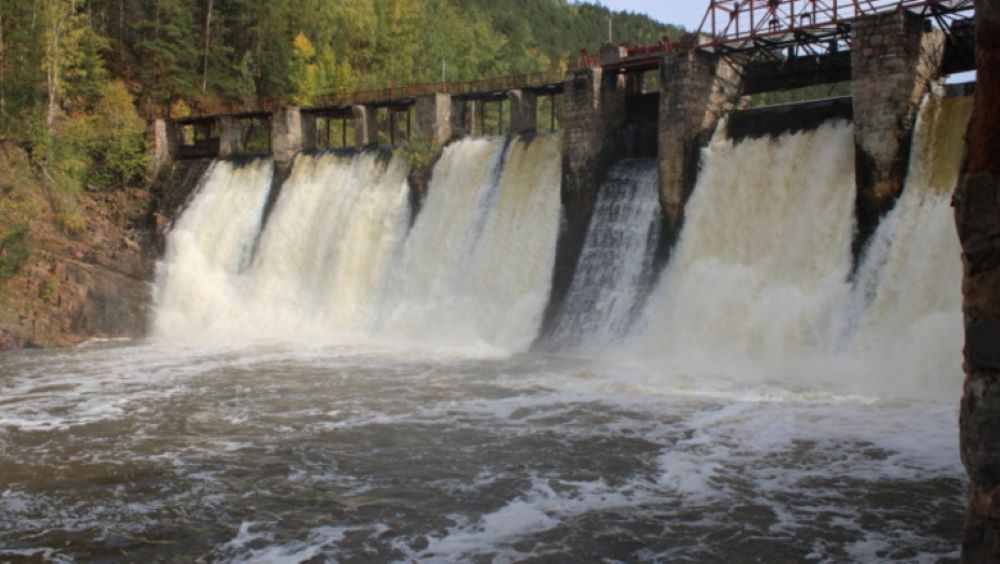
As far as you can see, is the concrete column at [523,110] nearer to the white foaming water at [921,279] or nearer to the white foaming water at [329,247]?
the white foaming water at [329,247]

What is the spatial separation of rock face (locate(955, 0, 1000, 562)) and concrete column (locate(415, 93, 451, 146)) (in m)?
24.3

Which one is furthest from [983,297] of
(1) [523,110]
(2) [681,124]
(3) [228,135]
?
(3) [228,135]

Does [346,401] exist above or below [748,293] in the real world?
below

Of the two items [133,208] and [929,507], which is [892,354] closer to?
[929,507]

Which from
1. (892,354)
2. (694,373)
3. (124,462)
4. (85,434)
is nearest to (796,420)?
(892,354)

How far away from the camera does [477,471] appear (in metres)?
12.1

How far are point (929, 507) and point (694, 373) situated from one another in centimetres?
882

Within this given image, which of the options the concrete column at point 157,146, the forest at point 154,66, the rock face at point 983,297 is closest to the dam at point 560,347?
the concrete column at point 157,146

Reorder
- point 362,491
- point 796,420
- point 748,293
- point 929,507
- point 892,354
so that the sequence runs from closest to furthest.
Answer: point 929,507, point 362,491, point 796,420, point 892,354, point 748,293

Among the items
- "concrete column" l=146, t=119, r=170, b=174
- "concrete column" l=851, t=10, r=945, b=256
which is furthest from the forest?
"concrete column" l=851, t=10, r=945, b=256

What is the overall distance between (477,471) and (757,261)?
34.4 feet

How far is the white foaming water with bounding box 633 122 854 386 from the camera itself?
18531 millimetres

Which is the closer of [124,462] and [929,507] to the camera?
[929,507]

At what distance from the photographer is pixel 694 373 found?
18844 mm
